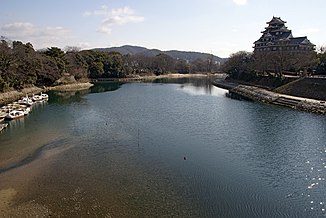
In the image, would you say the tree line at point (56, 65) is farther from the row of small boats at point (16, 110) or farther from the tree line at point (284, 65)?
the tree line at point (284, 65)

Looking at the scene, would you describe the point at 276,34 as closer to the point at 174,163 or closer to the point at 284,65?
the point at 284,65

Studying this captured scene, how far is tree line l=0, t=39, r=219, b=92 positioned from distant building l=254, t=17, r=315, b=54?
32714 millimetres

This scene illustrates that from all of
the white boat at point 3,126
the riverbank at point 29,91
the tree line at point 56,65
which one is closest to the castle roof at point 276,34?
the tree line at point 56,65

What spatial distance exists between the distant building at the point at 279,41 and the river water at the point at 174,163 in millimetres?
Answer: 29408

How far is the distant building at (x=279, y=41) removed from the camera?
50.4 m

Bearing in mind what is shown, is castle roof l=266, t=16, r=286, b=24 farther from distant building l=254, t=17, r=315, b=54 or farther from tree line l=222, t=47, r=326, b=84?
tree line l=222, t=47, r=326, b=84

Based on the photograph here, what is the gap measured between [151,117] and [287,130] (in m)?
10.4

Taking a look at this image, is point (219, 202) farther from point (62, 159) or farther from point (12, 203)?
point (62, 159)

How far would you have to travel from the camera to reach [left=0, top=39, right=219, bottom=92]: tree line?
1472 inches

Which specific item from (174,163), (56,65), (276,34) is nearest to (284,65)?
(276,34)

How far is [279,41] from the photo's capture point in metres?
52.7

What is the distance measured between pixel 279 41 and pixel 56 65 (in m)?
37.1

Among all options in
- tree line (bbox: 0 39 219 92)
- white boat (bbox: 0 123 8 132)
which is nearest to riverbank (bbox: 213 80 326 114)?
white boat (bbox: 0 123 8 132)

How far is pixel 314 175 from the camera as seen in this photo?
13047mm
